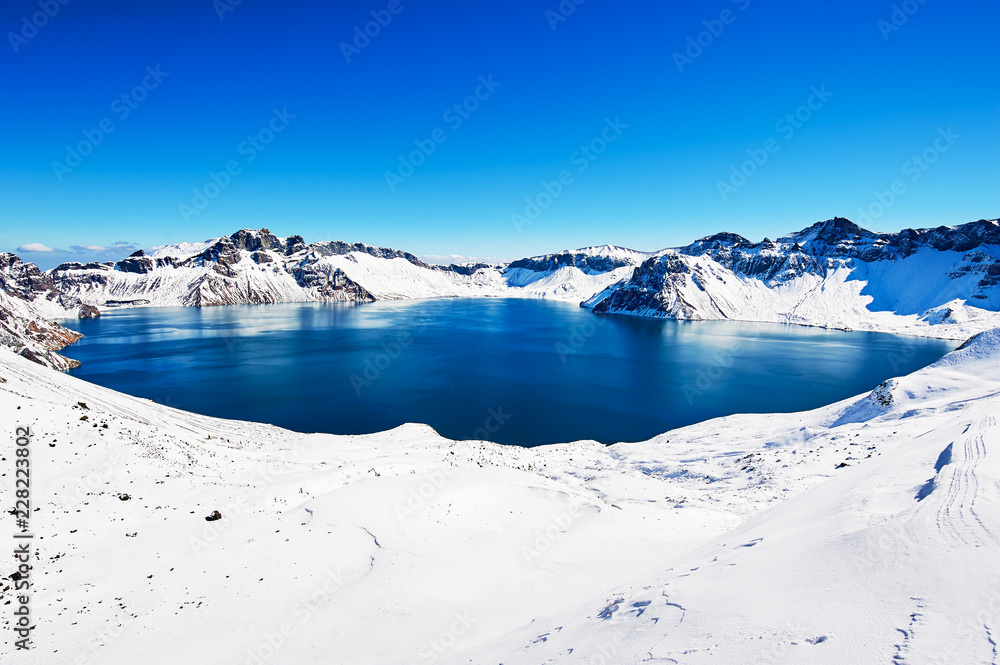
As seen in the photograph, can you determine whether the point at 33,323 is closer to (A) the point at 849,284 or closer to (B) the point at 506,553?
(B) the point at 506,553

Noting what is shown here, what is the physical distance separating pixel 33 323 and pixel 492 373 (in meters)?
98.6

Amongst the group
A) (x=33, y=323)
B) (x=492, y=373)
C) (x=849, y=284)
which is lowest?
(x=492, y=373)

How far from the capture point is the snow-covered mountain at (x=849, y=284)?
14125 cm

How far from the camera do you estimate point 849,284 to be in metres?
174

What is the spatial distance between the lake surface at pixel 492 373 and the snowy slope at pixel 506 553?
18810mm

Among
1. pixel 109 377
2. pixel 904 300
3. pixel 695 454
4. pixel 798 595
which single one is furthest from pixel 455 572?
pixel 904 300

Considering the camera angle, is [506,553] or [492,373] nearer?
[506,553]

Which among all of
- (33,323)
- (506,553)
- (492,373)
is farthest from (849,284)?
(33,323)

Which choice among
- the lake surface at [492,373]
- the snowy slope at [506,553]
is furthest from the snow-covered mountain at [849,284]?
the snowy slope at [506,553]

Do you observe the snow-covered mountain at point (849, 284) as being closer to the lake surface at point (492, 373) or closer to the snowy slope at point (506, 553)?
the lake surface at point (492, 373)

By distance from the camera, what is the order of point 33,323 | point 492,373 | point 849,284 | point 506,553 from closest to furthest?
1. point 506,553
2. point 492,373
3. point 33,323
4. point 849,284

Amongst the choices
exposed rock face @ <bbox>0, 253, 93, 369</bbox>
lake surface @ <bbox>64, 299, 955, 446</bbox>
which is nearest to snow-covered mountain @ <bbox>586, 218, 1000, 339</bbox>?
lake surface @ <bbox>64, 299, 955, 446</bbox>

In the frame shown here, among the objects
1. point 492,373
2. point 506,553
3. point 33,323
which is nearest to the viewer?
point 506,553

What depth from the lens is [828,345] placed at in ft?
335
